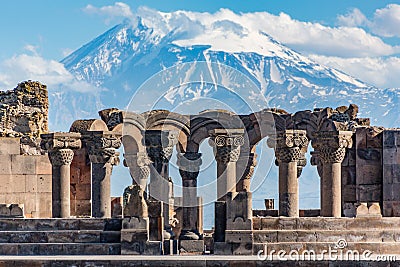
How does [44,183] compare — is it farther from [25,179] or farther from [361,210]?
[361,210]

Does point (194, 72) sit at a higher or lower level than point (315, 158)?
higher

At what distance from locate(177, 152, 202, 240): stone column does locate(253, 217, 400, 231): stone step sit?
20.7 feet

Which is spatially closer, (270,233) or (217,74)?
(270,233)

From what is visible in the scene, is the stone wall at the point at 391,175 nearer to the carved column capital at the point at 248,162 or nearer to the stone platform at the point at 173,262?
the carved column capital at the point at 248,162

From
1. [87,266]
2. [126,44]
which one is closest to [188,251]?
[87,266]

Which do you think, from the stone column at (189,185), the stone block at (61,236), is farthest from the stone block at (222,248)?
the stone column at (189,185)

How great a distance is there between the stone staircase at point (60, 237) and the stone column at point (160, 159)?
516 centimetres

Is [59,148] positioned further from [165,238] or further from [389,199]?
[389,199]

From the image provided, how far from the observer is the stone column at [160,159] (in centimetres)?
3431

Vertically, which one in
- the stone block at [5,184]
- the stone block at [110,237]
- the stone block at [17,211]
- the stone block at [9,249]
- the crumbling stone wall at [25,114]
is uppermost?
the crumbling stone wall at [25,114]

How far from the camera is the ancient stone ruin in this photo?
93.7 feet

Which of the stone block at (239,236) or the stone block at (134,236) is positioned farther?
the stone block at (134,236)

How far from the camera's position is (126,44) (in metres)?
176

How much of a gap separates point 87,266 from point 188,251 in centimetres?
690
